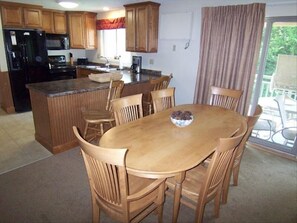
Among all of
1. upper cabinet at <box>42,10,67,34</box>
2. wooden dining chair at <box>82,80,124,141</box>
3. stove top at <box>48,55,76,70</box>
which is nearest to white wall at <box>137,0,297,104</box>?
wooden dining chair at <box>82,80,124,141</box>

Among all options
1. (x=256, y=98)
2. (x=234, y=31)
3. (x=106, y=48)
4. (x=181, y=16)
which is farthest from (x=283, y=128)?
(x=106, y=48)

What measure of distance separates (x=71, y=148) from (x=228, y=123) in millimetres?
2257

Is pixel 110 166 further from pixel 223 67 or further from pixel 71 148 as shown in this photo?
pixel 223 67

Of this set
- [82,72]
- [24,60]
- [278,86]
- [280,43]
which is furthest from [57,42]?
[278,86]

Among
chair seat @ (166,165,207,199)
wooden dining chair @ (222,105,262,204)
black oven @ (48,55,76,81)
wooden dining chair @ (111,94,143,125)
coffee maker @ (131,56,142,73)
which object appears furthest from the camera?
black oven @ (48,55,76,81)

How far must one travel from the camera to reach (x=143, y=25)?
4.04 meters

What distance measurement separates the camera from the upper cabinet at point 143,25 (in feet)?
13.0

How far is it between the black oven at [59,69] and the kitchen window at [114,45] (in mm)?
997

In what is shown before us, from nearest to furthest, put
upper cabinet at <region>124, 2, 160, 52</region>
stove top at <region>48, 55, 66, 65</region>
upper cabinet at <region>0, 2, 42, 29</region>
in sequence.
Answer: upper cabinet at <region>124, 2, 160, 52</region>, upper cabinet at <region>0, 2, 42, 29</region>, stove top at <region>48, 55, 66, 65</region>

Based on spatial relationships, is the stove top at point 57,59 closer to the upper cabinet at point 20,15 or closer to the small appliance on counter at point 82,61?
the small appliance on counter at point 82,61

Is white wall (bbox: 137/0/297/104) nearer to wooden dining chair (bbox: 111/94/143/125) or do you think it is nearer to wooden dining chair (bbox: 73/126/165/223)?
wooden dining chair (bbox: 111/94/143/125)

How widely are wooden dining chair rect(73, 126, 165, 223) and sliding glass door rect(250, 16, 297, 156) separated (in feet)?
8.66

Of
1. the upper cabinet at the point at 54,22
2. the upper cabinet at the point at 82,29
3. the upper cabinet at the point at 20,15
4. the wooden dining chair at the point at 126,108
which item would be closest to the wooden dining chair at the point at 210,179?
the wooden dining chair at the point at 126,108

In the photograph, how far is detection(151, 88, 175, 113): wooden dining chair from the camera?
258cm
